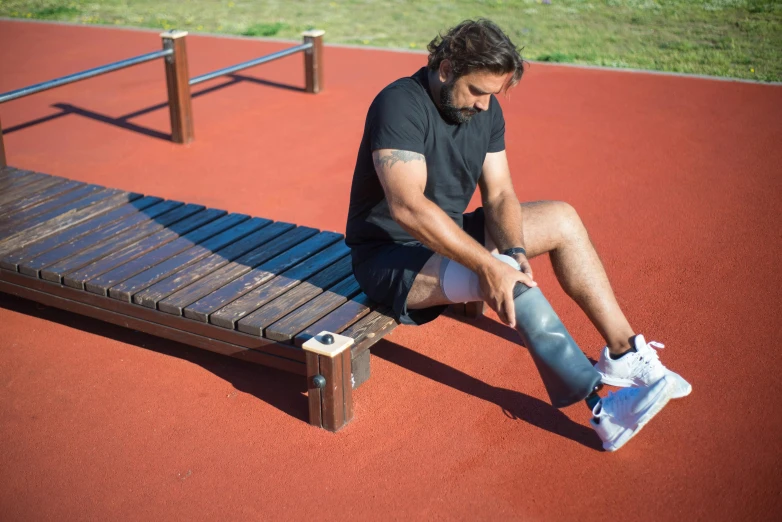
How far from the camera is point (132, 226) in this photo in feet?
14.1

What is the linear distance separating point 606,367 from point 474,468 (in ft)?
2.25

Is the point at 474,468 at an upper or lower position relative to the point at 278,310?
lower

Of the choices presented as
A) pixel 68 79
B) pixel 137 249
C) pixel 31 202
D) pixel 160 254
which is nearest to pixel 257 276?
pixel 160 254

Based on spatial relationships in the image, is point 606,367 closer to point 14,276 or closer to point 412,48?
point 14,276

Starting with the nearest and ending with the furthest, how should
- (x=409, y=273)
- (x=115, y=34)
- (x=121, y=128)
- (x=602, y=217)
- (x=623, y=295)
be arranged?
(x=409, y=273) < (x=623, y=295) < (x=602, y=217) < (x=121, y=128) < (x=115, y=34)

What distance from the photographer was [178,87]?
21.1 feet

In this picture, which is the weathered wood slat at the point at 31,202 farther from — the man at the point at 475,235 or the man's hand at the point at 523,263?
the man's hand at the point at 523,263

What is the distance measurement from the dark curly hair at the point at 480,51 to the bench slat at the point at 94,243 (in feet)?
6.41

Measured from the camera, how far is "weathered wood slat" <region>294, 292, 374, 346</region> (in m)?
3.20

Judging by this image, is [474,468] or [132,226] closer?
[474,468]

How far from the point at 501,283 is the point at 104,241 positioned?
221 cm

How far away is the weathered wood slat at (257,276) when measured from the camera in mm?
3412

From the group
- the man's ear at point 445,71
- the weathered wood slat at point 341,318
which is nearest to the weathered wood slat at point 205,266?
the weathered wood slat at point 341,318

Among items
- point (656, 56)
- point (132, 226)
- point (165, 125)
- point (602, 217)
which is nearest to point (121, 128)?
point (165, 125)
